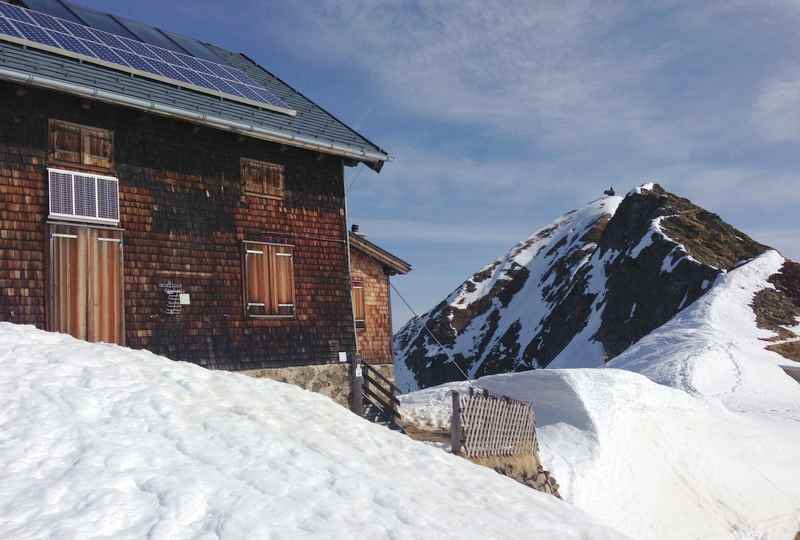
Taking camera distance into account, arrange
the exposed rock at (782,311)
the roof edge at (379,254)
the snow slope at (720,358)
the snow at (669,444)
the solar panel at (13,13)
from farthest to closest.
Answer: the exposed rock at (782,311)
the snow slope at (720,358)
the roof edge at (379,254)
the snow at (669,444)
the solar panel at (13,13)

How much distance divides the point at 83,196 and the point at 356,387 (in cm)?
709

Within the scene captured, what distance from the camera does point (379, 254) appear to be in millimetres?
22391

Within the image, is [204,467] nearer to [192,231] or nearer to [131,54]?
[192,231]

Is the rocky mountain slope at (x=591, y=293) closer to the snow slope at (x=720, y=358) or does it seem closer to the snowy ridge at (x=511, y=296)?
the snowy ridge at (x=511, y=296)

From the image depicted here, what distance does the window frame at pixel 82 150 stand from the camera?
13.3m

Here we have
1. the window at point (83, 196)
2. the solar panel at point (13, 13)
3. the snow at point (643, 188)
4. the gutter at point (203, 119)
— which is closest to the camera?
the gutter at point (203, 119)

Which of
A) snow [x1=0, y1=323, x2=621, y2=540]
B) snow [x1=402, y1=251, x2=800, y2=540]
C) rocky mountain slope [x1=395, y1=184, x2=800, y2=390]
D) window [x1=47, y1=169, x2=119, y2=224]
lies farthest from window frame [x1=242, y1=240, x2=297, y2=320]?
rocky mountain slope [x1=395, y1=184, x2=800, y2=390]

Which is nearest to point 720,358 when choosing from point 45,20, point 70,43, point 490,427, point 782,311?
point 782,311

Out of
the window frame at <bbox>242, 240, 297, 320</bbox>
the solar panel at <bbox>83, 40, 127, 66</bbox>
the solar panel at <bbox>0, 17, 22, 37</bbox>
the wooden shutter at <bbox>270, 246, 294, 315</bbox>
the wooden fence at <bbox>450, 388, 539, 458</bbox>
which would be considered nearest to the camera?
the solar panel at <bbox>0, 17, 22, 37</bbox>

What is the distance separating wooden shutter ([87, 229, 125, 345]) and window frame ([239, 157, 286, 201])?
3.05 metres

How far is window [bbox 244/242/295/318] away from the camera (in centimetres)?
1567

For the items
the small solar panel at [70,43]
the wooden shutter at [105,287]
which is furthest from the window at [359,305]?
the small solar panel at [70,43]

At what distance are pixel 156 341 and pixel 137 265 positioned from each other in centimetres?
148

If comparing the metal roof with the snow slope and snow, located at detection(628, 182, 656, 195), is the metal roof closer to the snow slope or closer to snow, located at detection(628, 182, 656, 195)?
the snow slope
